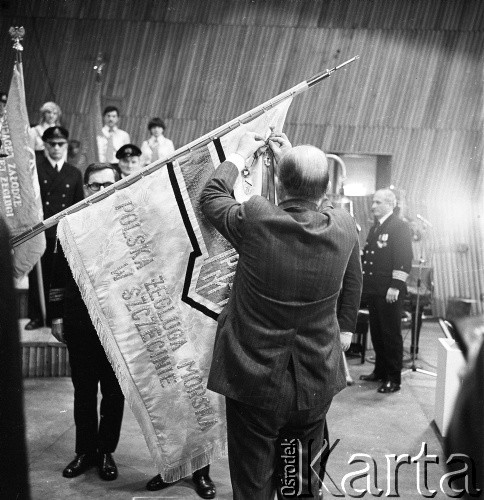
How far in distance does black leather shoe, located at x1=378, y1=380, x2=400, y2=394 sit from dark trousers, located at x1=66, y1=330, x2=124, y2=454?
8.49ft

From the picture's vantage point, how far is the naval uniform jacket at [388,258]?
5613mm

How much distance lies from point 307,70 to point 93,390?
6.59 m

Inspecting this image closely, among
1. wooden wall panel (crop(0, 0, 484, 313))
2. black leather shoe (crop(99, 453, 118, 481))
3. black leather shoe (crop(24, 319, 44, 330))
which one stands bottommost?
black leather shoe (crop(24, 319, 44, 330))

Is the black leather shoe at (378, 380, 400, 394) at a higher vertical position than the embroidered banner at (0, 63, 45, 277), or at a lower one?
lower

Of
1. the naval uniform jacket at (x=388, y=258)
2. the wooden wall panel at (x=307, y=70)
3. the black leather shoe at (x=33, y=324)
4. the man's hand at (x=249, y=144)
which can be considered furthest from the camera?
the wooden wall panel at (x=307, y=70)

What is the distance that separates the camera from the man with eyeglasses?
3.47m

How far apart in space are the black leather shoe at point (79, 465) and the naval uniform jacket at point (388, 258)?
290 cm

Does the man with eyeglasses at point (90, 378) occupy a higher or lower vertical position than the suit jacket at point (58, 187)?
lower

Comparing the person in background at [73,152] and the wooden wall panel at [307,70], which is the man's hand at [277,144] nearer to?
the person in background at [73,152]

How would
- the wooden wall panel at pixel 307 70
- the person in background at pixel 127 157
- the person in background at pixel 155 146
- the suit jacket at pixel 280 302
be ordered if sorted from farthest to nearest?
the wooden wall panel at pixel 307 70 → the person in background at pixel 155 146 → the person in background at pixel 127 157 → the suit jacket at pixel 280 302

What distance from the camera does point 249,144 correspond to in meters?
2.71

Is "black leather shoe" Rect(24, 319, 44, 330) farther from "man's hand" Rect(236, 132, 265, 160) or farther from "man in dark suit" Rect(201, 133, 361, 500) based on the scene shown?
"man in dark suit" Rect(201, 133, 361, 500)

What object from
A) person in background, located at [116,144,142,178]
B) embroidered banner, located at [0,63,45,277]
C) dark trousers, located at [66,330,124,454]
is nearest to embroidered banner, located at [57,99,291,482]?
dark trousers, located at [66,330,124,454]

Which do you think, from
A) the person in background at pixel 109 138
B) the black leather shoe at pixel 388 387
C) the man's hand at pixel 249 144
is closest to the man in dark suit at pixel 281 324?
the man's hand at pixel 249 144
